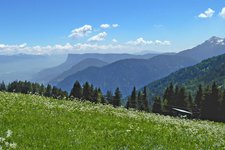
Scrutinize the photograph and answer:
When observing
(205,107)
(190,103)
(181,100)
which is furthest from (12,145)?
(190,103)

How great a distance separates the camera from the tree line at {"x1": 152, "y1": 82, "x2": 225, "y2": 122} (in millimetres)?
109875

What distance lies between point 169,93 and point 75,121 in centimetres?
11981

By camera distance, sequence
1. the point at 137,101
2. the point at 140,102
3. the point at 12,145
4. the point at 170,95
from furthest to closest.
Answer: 1. the point at 140,102
2. the point at 137,101
3. the point at 170,95
4. the point at 12,145

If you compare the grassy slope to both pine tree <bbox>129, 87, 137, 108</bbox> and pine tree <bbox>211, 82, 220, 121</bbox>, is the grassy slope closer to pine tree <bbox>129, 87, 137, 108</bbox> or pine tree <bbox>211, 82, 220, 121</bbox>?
pine tree <bbox>211, 82, 220, 121</bbox>

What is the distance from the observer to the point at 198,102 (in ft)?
409

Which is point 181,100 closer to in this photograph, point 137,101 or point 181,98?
point 181,98

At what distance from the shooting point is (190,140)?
1348 centimetres

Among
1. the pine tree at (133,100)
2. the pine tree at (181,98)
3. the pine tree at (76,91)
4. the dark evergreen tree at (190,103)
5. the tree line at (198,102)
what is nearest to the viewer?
the tree line at (198,102)

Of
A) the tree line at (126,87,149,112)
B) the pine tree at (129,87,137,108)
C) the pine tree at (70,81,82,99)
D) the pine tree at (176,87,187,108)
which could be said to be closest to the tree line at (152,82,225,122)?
the pine tree at (176,87,187,108)

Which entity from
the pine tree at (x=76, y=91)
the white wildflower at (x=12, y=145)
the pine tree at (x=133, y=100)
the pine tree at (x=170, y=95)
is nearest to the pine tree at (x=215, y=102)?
the pine tree at (x=170, y=95)

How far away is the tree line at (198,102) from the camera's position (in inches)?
4326

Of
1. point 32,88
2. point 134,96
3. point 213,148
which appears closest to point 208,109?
point 134,96

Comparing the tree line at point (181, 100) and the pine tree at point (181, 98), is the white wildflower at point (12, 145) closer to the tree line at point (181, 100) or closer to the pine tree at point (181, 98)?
the tree line at point (181, 100)

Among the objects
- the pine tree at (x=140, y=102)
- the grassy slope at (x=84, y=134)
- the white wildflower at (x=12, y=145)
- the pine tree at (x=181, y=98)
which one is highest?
the white wildflower at (x=12, y=145)
